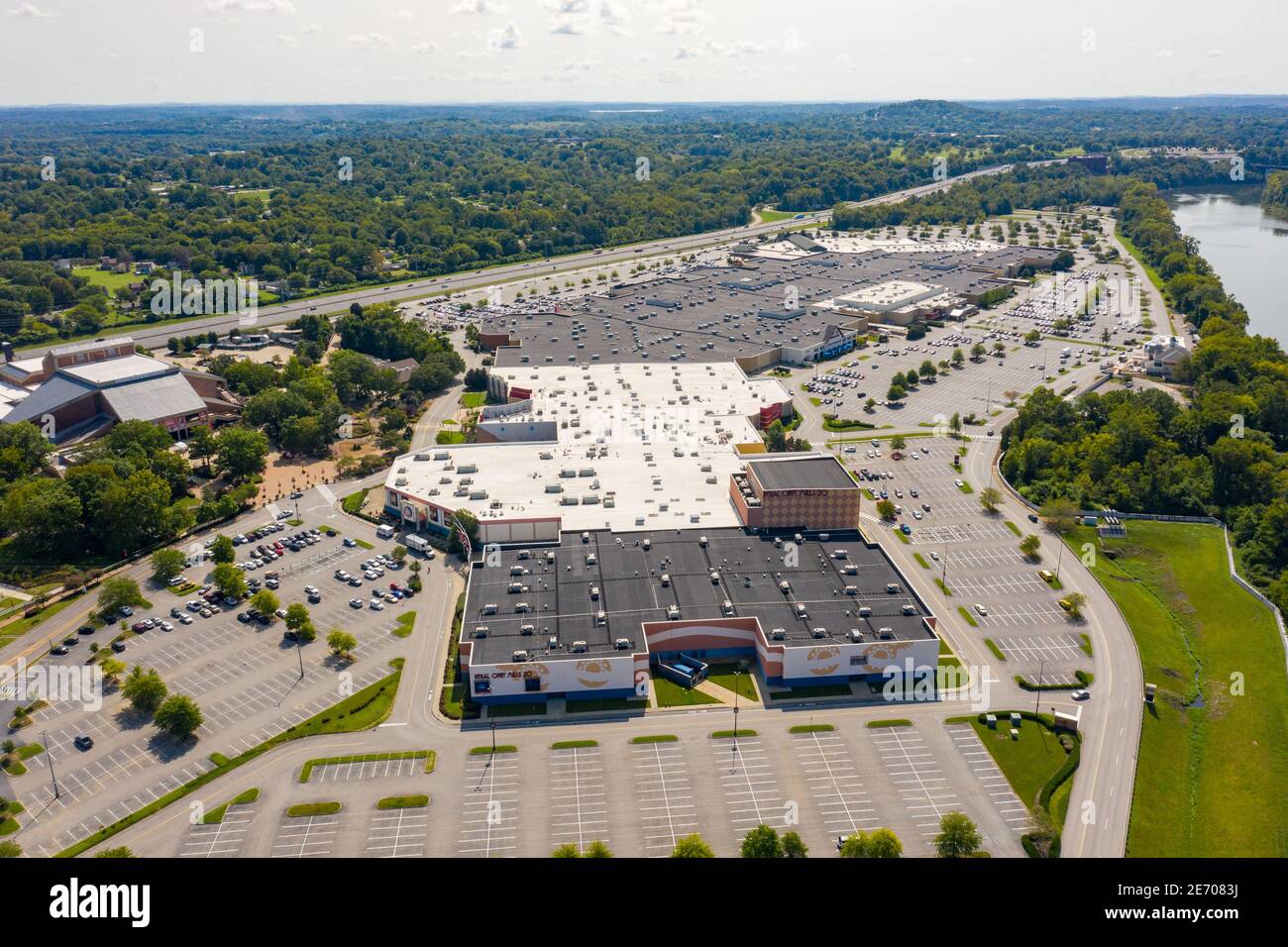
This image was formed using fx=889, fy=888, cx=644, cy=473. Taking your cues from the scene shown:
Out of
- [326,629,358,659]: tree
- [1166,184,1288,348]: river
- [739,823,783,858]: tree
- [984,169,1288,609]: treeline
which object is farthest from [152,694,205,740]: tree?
[1166,184,1288,348]: river

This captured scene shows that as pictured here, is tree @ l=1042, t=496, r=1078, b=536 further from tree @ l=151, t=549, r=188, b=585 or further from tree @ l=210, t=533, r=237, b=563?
tree @ l=151, t=549, r=188, b=585

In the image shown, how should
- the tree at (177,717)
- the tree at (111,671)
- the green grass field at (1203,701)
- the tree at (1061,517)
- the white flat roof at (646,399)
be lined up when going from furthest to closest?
the white flat roof at (646,399) < the tree at (1061,517) < the tree at (111,671) < the tree at (177,717) < the green grass field at (1203,701)

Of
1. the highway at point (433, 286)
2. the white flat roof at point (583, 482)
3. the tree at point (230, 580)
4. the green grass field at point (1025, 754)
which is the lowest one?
the green grass field at point (1025, 754)

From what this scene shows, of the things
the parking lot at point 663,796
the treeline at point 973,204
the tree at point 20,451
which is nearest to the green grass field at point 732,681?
the parking lot at point 663,796

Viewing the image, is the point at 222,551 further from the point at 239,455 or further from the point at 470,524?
the point at 470,524

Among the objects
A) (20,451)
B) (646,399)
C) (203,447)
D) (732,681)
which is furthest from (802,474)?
(20,451)

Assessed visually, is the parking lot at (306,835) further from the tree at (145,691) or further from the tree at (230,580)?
the tree at (230,580)
